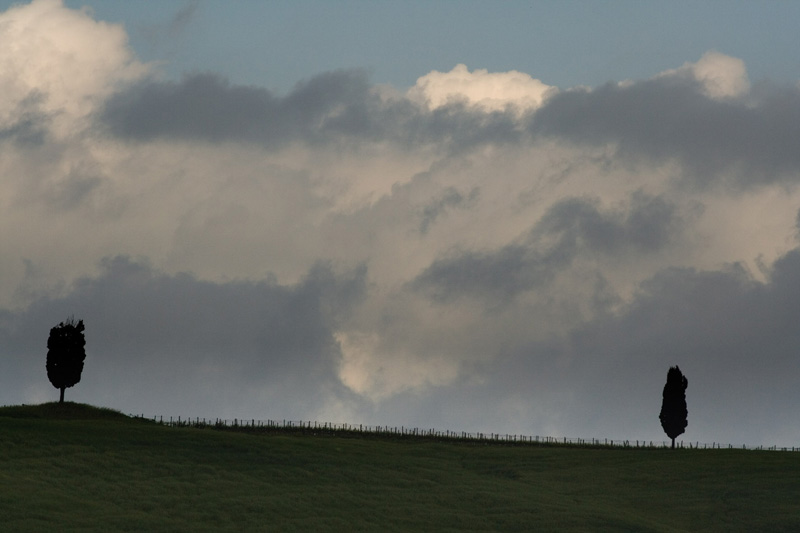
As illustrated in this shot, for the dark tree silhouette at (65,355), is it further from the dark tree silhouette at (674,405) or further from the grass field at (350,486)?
the dark tree silhouette at (674,405)

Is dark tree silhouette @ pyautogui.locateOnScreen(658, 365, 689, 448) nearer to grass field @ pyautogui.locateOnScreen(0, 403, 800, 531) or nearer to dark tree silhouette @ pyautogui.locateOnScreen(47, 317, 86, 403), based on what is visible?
grass field @ pyautogui.locateOnScreen(0, 403, 800, 531)

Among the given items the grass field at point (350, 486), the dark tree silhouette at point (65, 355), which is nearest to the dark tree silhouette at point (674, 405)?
the grass field at point (350, 486)

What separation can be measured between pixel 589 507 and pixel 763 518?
35.1ft

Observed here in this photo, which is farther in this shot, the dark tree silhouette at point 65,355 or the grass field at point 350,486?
the dark tree silhouette at point 65,355

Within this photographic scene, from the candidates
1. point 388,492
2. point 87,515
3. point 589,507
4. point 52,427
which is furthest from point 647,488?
point 52,427

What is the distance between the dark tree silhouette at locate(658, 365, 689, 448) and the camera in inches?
4633

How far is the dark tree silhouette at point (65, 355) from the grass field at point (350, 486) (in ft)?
69.5

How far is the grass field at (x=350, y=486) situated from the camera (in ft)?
195

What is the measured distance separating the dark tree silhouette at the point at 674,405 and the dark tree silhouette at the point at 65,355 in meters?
63.2

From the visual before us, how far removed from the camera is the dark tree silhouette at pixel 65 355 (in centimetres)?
10631

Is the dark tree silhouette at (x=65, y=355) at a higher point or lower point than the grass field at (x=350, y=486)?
higher

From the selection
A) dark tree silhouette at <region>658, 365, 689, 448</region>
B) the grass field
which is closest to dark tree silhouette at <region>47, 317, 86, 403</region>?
the grass field

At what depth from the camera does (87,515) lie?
57125 millimetres

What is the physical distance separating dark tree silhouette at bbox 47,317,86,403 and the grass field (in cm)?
2117
